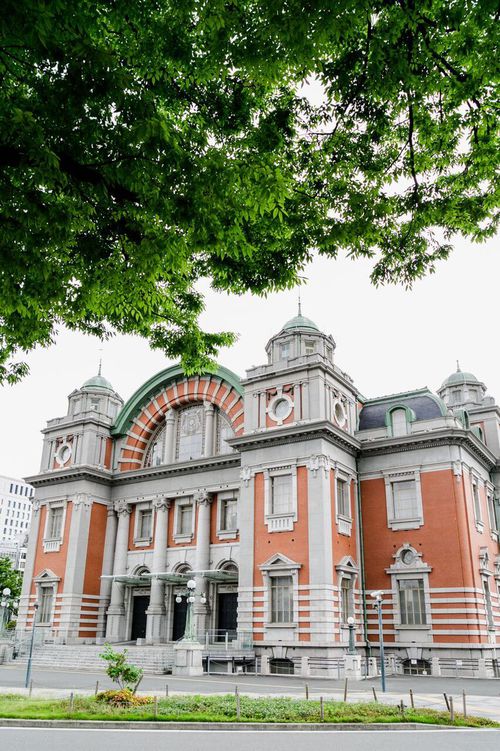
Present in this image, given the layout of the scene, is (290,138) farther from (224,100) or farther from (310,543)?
(310,543)

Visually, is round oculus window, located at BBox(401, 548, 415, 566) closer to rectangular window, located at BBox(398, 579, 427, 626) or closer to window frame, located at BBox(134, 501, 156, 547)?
rectangular window, located at BBox(398, 579, 427, 626)

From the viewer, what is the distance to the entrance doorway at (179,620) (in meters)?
34.0

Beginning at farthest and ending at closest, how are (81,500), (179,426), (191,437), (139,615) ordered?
(179,426)
(191,437)
(81,500)
(139,615)

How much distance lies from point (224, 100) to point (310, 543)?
75.8ft

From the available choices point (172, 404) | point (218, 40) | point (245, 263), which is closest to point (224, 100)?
point (218, 40)

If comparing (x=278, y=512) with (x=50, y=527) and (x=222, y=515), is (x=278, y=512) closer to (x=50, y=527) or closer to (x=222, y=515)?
(x=222, y=515)

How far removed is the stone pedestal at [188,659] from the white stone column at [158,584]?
7.88m

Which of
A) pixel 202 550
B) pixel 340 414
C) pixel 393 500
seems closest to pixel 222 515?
pixel 202 550

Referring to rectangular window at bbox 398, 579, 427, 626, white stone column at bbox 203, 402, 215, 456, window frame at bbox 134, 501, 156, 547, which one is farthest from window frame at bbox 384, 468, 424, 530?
window frame at bbox 134, 501, 156, 547

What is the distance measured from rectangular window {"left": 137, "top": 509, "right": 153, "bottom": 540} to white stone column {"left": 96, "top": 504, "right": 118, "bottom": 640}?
5.99ft

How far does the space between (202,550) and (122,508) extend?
23.0 feet

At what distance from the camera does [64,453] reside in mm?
39906

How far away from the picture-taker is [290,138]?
8898 millimetres

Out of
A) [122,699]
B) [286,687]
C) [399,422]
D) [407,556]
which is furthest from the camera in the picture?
[399,422]
